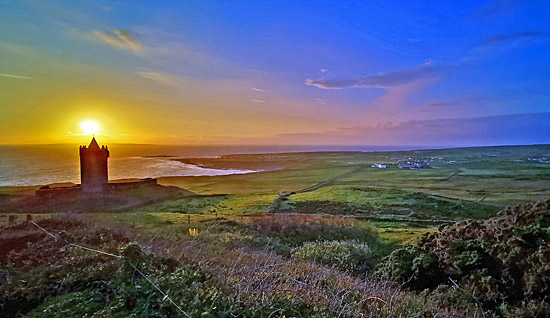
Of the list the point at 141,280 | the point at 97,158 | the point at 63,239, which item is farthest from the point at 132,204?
the point at 141,280

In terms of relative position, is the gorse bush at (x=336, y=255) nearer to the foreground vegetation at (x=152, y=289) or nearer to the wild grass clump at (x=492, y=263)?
the wild grass clump at (x=492, y=263)

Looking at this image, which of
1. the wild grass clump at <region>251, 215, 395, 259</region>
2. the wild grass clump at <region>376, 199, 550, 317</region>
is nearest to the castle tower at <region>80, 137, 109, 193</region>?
the wild grass clump at <region>251, 215, 395, 259</region>

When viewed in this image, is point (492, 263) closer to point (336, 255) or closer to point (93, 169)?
point (336, 255)

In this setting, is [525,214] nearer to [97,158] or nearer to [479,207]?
[479,207]

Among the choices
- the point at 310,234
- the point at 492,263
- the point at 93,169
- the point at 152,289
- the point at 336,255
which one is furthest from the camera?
the point at 93,169

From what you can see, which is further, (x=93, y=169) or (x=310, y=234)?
(x=93, y=169)

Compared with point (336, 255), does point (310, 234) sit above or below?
below

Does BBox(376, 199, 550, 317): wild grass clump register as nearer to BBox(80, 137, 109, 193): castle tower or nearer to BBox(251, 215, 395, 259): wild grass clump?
BBox(251, 215, 395, 259): wild grass clump

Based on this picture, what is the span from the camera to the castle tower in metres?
36.8

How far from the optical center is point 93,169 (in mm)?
37281

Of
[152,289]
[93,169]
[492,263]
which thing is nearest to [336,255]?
[492,263]

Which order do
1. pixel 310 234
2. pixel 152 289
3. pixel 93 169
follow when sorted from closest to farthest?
pixel 152 289, pixel 310 234, pixel 93 169

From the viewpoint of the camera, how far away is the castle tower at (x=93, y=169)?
36.8 m

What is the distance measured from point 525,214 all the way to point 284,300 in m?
7.06
